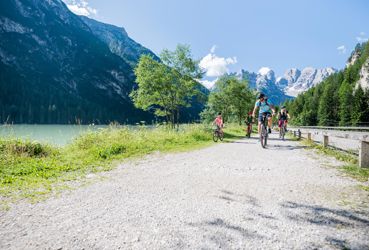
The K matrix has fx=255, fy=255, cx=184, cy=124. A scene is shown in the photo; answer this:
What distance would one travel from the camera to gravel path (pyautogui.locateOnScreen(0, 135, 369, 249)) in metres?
3.33

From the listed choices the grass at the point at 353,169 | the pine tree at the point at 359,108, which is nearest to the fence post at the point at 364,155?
the grass at the point at 353,169

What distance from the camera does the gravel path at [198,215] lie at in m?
3.33

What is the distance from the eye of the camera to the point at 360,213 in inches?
169

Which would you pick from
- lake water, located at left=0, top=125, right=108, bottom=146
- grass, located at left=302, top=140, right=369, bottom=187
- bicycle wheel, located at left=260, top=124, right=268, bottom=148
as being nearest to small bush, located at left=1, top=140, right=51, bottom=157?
lake water, located at left=0, top=125, right=108, bottom=146

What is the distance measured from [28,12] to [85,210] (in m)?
245

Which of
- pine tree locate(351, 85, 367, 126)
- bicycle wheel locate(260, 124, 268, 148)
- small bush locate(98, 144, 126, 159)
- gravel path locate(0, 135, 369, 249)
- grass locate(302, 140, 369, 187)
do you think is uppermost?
pine tree locate(351, 85, 367, 126)

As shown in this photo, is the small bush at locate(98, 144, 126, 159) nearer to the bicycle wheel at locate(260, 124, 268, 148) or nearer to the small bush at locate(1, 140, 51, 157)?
the small bush at locate(1, 140, 51, 157)

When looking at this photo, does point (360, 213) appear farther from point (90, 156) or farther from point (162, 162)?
point (90, 156)

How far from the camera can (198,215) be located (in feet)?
13.9

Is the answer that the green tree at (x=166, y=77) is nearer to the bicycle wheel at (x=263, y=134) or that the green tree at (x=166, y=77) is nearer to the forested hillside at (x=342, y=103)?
the bicycle wheel at (x=263, y=134)

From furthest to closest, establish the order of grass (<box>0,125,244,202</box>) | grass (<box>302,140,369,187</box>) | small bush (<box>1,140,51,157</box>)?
small bush (<box>1,140,51,157</box>), grass (<box>302,140,369,187</box>), grass (<box>0,125,244,202</box>)

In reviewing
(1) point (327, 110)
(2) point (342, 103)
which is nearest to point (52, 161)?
(2) point (342, 103)

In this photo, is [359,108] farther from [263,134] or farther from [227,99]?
[263,134]

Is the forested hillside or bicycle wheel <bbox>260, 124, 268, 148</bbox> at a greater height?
the forested hillside
